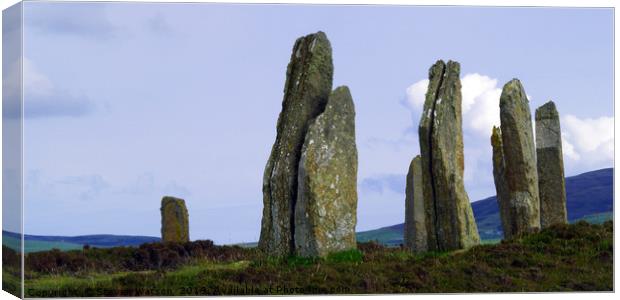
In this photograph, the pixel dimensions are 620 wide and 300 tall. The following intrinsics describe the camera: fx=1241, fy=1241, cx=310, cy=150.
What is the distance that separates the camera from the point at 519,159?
29125mm

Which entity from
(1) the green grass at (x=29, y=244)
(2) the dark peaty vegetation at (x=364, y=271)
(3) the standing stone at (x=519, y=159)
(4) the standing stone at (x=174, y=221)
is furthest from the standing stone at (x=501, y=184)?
(1) the green grass at (x=29, y=244)

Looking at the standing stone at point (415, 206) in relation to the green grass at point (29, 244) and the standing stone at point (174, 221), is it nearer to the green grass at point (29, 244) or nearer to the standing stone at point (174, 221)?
A: the standing stone at point (174, 221)

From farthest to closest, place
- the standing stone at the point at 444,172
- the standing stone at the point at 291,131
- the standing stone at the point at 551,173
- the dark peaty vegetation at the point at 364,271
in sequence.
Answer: the standing stone at the point at 551,173, the standing stone at the point at 444,172, the standing stone at the point at 291,131, the dark peaty vegetation at the point at 364,271

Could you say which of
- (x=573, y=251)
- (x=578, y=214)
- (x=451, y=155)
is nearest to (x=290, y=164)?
(x=451, y=155)

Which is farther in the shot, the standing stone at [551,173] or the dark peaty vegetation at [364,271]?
the standing stone at [551,173]

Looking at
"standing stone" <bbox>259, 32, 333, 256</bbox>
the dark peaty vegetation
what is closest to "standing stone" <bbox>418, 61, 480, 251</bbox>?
the dark peaty vegetation

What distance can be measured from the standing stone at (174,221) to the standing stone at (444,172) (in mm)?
8128

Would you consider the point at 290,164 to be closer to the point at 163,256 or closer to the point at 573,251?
the point at 163,256

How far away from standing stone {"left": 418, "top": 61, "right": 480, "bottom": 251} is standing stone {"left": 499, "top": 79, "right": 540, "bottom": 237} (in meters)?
2.44

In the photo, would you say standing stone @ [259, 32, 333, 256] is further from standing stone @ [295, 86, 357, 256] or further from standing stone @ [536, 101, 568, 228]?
standing stone @ [536, 101, 568, 228]

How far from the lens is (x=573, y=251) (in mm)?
25594

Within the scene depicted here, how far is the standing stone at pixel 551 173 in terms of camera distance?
101ft

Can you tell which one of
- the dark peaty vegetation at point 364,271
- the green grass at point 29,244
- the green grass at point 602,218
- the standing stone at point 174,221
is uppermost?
the standing stone at point 174,221

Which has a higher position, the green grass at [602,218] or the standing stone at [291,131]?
the standing stone at [291,131]
